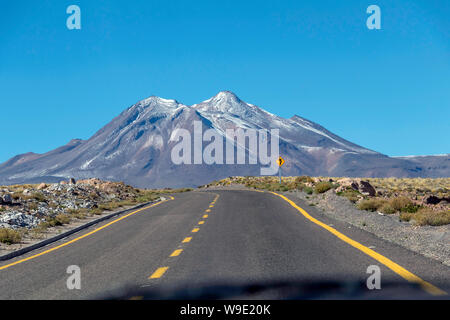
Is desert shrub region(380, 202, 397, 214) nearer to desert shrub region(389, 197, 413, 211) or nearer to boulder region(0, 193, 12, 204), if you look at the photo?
desert shrub region(389, 197, 413, 211)

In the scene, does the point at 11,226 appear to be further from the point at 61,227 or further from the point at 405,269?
the point at 405,269

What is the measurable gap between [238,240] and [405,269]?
451 centimetres

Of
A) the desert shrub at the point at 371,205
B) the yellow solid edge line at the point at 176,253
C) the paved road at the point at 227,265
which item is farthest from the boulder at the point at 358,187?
the yellow solid edge line at the point at 176,253

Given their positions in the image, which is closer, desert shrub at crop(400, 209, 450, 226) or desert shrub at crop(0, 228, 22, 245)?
desert shrub at crop(400, 209, 450, 226)

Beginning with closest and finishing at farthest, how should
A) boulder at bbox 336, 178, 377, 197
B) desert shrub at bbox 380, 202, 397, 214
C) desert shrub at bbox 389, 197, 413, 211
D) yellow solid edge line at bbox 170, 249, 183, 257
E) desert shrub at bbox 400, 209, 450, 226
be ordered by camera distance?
yellow solid edge line at bbox 170, 249, 183, 257, desert shrub at bbox 400, 209, 450, 226, desert shrub at bbox 380, 202, 397, 214, desert shrub at bbox 389, 197, 413, 211, boulder at bbox 336, 178, 377, 197

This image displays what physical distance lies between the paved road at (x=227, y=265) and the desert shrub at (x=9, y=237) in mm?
1276

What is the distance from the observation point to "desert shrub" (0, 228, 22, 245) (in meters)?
13.2

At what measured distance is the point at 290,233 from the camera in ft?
40.6

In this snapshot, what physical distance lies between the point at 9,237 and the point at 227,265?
25.3 feet

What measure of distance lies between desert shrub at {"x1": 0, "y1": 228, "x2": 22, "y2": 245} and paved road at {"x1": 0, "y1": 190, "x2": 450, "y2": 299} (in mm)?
1276

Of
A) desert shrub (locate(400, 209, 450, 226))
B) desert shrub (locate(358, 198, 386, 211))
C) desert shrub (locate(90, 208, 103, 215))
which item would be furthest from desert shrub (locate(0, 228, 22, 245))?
desert shrub (locate(358, 198, 386, 211))

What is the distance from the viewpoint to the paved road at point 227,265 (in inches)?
259

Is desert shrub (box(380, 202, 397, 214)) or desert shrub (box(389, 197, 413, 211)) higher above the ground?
desert shrub (box(389, 197, 413, 211))
